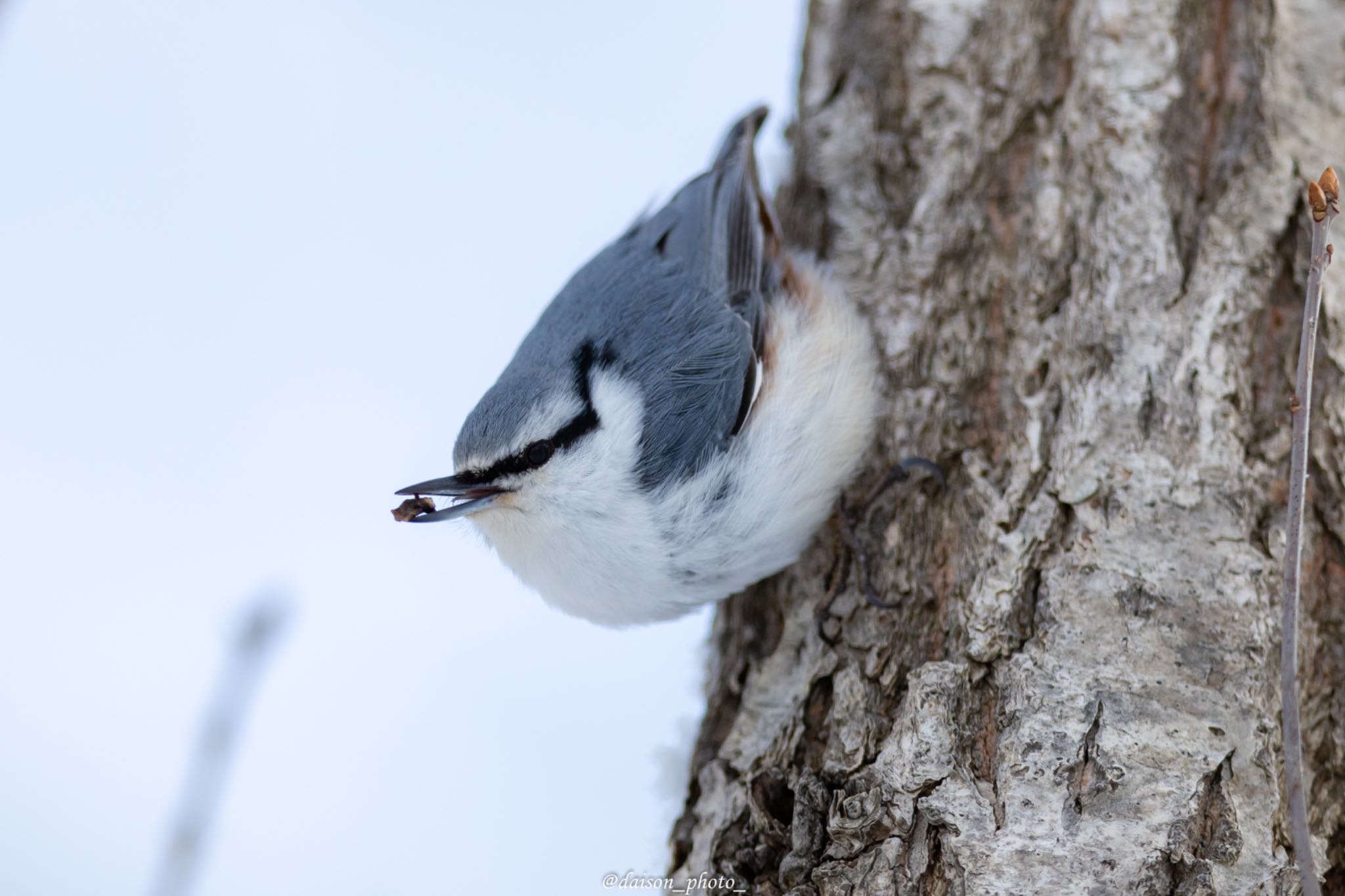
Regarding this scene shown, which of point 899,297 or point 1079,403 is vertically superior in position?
point 899,297

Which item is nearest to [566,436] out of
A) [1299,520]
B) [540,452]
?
[540,452]

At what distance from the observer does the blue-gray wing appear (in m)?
1.57

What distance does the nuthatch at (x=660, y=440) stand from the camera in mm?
1548

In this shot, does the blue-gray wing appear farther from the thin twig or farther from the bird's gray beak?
the thin twig

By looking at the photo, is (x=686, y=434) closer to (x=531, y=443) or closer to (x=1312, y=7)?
(x=531, y=443)

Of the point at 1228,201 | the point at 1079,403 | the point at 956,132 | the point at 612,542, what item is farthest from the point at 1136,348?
the point at 612,542

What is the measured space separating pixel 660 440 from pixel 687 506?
10 cm

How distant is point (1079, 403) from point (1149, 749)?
49 cm

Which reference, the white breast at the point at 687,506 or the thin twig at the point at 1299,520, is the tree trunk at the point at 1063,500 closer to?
the white breast at the point at 687,506

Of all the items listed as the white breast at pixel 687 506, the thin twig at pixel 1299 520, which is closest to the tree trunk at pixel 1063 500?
the white breast at pixel 687 506

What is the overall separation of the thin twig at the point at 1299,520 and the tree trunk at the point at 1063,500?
26 cm

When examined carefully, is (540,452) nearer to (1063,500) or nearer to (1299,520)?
(1063,500)

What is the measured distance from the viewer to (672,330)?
169 centimetres

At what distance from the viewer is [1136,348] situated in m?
1.52
